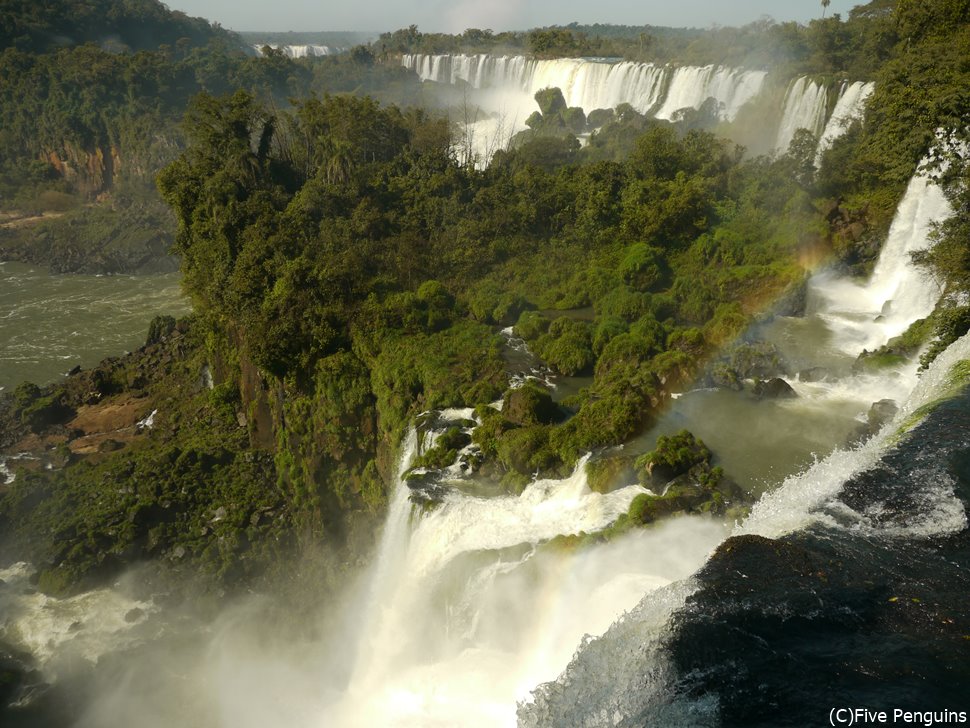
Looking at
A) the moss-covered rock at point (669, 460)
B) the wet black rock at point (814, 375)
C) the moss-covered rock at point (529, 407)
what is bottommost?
the moss-covered rock at point (529, 407)

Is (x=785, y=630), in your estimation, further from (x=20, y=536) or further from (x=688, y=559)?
(x=20, y=536)

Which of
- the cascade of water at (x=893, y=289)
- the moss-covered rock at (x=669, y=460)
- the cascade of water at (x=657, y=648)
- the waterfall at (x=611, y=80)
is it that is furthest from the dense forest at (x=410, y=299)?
the waterfall at (x=611, y=80)

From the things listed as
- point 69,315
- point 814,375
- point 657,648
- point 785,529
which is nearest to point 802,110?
point 814,375

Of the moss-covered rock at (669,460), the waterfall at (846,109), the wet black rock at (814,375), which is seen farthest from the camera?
the waterfall at (846,109)

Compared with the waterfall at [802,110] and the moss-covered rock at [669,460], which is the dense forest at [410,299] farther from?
the waterfall at [802,110]

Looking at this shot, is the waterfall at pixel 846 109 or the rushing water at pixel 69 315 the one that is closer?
the waterfall at pixel 846 109

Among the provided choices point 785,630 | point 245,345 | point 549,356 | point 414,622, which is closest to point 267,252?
point 245,345

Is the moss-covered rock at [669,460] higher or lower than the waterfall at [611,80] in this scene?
lower
